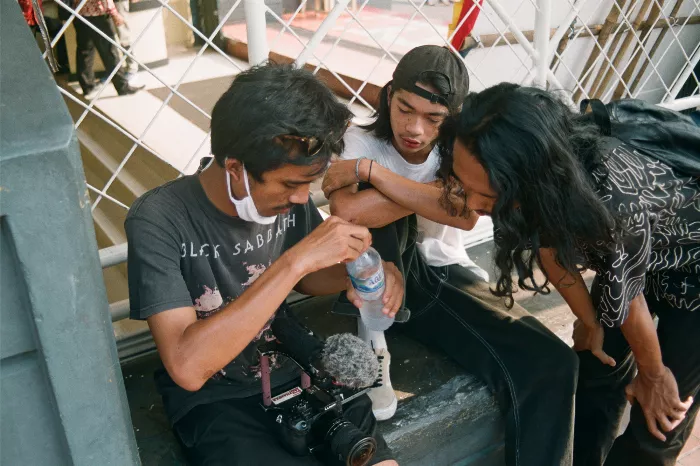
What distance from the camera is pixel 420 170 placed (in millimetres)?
2326

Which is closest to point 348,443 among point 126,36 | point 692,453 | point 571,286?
point 571,286

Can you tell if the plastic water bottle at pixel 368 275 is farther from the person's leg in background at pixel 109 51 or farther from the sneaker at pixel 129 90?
the sneaker at pixel 129 90

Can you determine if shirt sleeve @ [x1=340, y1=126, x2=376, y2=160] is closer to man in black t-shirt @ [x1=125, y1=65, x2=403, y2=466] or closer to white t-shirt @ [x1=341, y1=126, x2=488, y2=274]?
white t-shirt @ [x1=341, y1=126, x2=488, y2=274]

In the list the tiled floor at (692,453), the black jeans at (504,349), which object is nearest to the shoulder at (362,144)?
the black jeans at (504,349)

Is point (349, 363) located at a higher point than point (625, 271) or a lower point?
lower

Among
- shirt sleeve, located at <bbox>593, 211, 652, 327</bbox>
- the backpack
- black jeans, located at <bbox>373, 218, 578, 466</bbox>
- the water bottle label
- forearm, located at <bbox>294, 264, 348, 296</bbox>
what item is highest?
the backpack

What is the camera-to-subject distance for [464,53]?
4238 mm

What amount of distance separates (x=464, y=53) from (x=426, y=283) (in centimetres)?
237

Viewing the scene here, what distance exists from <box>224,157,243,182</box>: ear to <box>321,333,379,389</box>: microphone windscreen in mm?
514

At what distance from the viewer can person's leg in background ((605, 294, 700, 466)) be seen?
2158mm

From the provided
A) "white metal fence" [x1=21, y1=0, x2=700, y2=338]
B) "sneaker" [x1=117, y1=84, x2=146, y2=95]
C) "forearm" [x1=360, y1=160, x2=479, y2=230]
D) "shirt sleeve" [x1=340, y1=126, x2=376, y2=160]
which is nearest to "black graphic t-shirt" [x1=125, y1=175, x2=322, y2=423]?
"forearm" [x1=360, y1=160, x2=479, y2=230]

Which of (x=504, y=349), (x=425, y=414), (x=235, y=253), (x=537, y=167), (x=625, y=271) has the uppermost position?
(x=537, y=167)

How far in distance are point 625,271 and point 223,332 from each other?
3.83 feet

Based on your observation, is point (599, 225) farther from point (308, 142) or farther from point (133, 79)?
point (133, 79)
